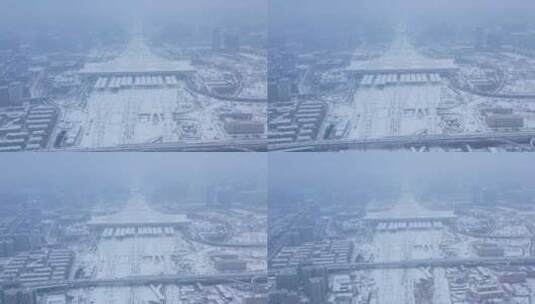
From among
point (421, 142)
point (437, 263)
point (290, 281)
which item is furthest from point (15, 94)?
point (437, 263)

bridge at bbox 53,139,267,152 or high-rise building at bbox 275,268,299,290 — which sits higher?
bridge at bbox 53,139,267,152

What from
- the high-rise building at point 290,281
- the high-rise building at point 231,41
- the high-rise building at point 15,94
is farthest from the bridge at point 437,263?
the high-rise building at point 15,94

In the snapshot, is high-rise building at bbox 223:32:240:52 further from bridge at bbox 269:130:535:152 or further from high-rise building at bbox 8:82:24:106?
high-rise building at bbox 8:82:24:106

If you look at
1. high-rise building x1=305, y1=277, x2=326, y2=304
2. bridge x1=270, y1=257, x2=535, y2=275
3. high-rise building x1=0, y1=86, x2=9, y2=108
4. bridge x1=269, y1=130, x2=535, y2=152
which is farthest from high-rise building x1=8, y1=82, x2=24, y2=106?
high-rise building x1=305, y1=277, x2=326, y2=304

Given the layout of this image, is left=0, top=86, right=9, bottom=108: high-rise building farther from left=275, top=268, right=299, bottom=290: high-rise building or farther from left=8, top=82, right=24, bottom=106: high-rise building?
left=275, top=268, right=299, bottom=290: high-rise building

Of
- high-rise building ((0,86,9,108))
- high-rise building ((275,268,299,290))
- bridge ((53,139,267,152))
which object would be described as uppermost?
high-rise building ((0,86,9,108))

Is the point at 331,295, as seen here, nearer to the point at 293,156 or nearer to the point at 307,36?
the point at 293,156

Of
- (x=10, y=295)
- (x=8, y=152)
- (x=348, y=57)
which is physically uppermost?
(x=348, y=57)

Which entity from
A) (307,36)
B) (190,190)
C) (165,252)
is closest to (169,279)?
(165,252)
